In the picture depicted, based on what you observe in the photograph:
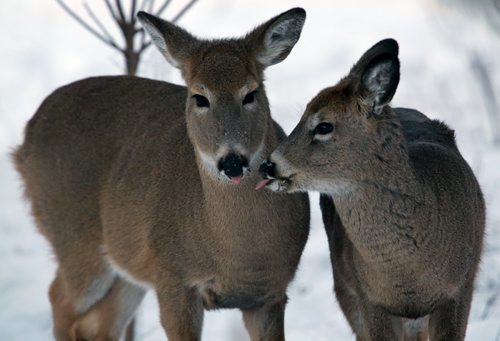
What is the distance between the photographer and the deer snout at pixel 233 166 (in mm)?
7270

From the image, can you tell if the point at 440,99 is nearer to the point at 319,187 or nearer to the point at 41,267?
the point at 41,267

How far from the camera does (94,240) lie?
29.8 ft

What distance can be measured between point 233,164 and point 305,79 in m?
7.11

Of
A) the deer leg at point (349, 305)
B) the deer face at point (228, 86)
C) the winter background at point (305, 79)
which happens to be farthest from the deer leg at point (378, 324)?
the winter background at point (305, 79)

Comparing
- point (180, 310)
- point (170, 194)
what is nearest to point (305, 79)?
point (170, 194)

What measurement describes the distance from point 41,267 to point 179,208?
369 cm

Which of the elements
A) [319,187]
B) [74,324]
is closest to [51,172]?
[74,324]

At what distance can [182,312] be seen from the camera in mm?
8078

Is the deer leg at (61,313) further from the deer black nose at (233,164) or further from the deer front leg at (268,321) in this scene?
the deer black nose at (233,164)

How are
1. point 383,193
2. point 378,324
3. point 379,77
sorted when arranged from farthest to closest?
point 378,324 < point 383,193 < point 379,77

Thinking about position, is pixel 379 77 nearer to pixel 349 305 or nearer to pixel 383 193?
pixel 383 193

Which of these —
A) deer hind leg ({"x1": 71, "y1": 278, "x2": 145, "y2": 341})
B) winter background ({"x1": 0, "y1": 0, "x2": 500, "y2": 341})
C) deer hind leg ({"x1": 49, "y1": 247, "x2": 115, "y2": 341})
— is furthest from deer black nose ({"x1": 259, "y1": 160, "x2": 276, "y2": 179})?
winter background ({"x1": 0, "y1": 0, "x2": 500, "y2": 341})

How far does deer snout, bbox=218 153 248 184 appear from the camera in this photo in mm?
7270

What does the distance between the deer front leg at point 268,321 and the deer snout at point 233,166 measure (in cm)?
117
